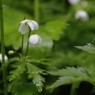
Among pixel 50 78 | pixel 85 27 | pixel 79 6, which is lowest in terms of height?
pixel 50 78

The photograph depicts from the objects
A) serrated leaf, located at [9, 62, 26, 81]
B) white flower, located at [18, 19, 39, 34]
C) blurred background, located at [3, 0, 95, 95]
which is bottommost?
blurred background, located at [3, 0, 95, 95]

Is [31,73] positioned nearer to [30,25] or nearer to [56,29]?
[30,25]

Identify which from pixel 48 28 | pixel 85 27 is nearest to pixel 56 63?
pixel 48 28

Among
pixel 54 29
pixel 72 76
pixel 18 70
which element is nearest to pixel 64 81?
pixel 72 76

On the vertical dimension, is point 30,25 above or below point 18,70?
above

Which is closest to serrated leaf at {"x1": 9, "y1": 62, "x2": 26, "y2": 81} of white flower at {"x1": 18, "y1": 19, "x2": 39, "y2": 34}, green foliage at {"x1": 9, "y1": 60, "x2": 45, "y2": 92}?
green foliage at {"x1": 9, "y1": 60, "x2": 45, "y2": 92}

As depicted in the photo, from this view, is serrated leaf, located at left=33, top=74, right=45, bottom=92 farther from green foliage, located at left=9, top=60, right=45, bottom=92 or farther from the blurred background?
the blurred background

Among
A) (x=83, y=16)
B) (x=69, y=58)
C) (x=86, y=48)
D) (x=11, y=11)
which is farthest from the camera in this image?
(x=11, y=11)

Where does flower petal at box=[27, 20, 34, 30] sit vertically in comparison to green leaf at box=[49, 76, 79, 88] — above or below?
above

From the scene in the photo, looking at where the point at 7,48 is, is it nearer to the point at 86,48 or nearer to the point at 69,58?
the point at 69,58
